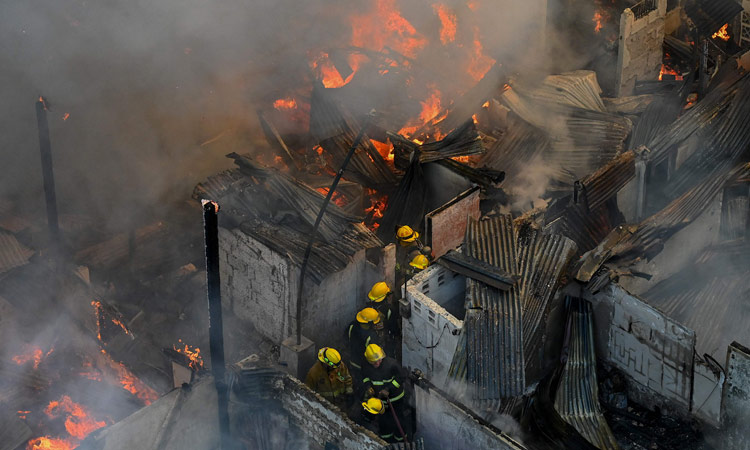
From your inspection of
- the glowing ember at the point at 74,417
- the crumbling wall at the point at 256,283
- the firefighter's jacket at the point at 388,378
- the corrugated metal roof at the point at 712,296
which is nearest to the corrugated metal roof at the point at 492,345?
the firefighter's jacket at the point at 388,378

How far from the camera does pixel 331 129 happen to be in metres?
23.2

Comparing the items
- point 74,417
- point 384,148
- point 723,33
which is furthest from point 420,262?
point 723,33

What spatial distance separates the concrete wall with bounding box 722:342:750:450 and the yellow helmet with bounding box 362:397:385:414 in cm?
493

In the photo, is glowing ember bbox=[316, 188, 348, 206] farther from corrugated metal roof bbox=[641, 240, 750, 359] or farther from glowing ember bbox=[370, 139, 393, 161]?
corrugated metal roof bbox=[641, 240, 750, 359]

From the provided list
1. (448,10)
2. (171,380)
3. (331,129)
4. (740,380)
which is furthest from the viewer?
(448,10)

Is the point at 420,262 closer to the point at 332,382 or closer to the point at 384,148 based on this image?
the point at 332,382

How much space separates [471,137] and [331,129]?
338cm

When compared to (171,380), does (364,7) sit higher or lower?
higher

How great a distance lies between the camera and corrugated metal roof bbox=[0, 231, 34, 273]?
19.4m

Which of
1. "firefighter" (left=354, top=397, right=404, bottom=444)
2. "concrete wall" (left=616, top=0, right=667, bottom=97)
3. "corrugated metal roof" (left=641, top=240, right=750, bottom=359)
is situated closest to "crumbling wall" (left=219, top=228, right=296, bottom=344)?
"firefighter" (left=354, top=397, right=404, bottom=444)

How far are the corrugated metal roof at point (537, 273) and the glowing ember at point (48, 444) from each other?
7.37m

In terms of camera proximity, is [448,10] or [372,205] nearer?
[372,205]

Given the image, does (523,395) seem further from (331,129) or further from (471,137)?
(331,129)

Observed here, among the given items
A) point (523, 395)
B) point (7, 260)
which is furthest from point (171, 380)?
point (523, 395)
